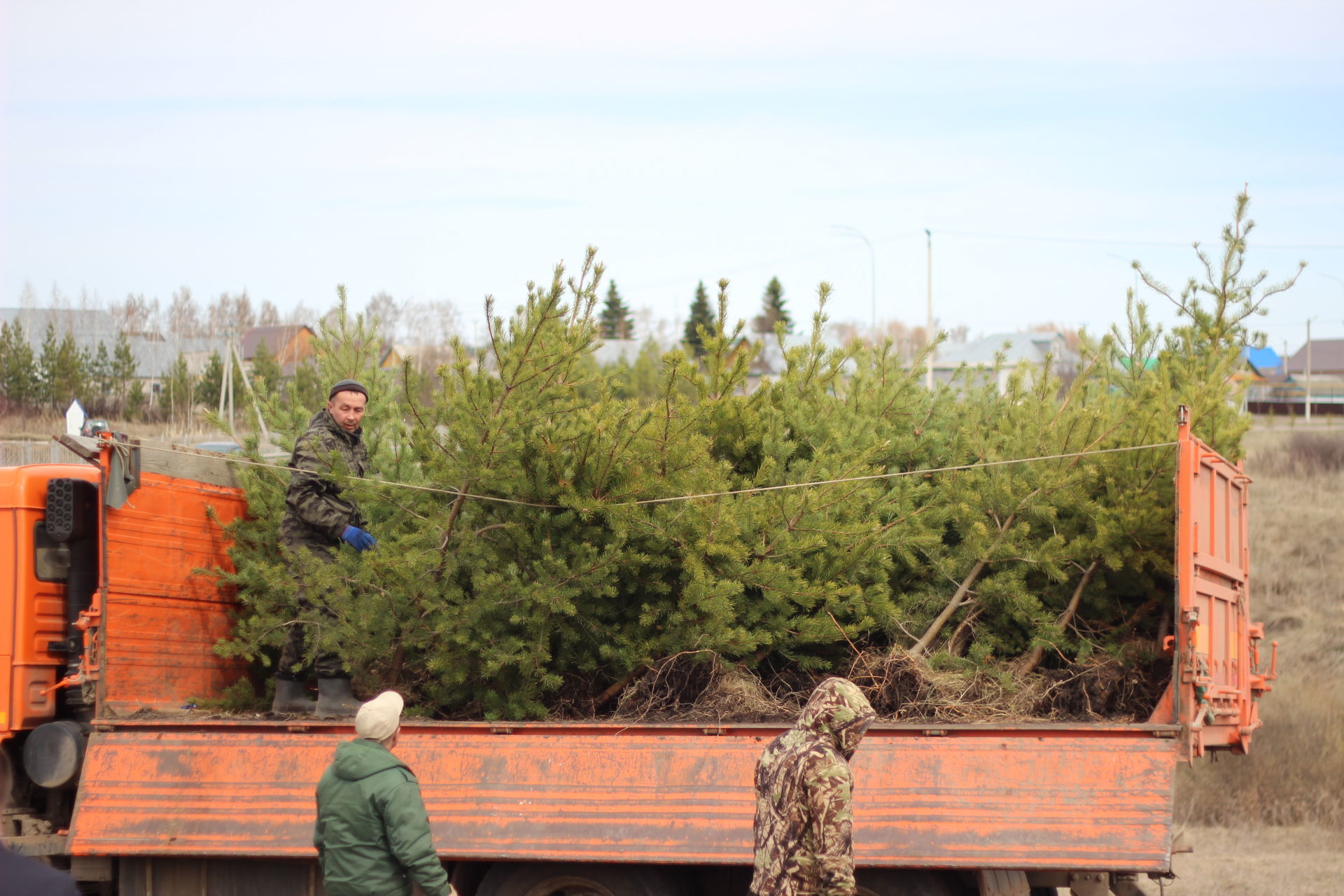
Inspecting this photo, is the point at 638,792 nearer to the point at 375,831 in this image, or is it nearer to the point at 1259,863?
the point at 375,831

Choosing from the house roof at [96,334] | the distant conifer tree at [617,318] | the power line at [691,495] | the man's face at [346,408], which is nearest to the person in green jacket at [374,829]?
the power line at [691,495]

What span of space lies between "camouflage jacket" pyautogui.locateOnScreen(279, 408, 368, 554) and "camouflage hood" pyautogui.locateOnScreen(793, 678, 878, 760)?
2817mm

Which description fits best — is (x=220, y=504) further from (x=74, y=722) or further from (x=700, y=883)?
(x=700, y=883)

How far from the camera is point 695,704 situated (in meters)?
5.54

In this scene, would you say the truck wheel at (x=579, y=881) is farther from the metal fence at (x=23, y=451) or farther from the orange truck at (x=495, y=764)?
the metal fence at (x=23, y=451)

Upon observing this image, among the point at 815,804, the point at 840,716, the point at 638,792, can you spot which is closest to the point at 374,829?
the point at 638,792

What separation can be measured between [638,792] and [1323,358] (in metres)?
97.7

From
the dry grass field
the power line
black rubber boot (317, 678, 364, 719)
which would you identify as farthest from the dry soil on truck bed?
black rubber boot (317, 678, 364, 719)

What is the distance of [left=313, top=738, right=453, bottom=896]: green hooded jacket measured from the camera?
3.96 metres

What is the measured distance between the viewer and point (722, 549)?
17.6 ft

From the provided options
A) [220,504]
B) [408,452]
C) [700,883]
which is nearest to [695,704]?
[700,883]

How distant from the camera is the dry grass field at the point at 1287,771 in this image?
873cm

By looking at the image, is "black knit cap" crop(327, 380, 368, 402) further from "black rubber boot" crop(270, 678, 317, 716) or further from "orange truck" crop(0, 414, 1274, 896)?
"black rubber boot" crop(270, 678, 317, 716)

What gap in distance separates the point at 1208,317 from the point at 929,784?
4.80 m
